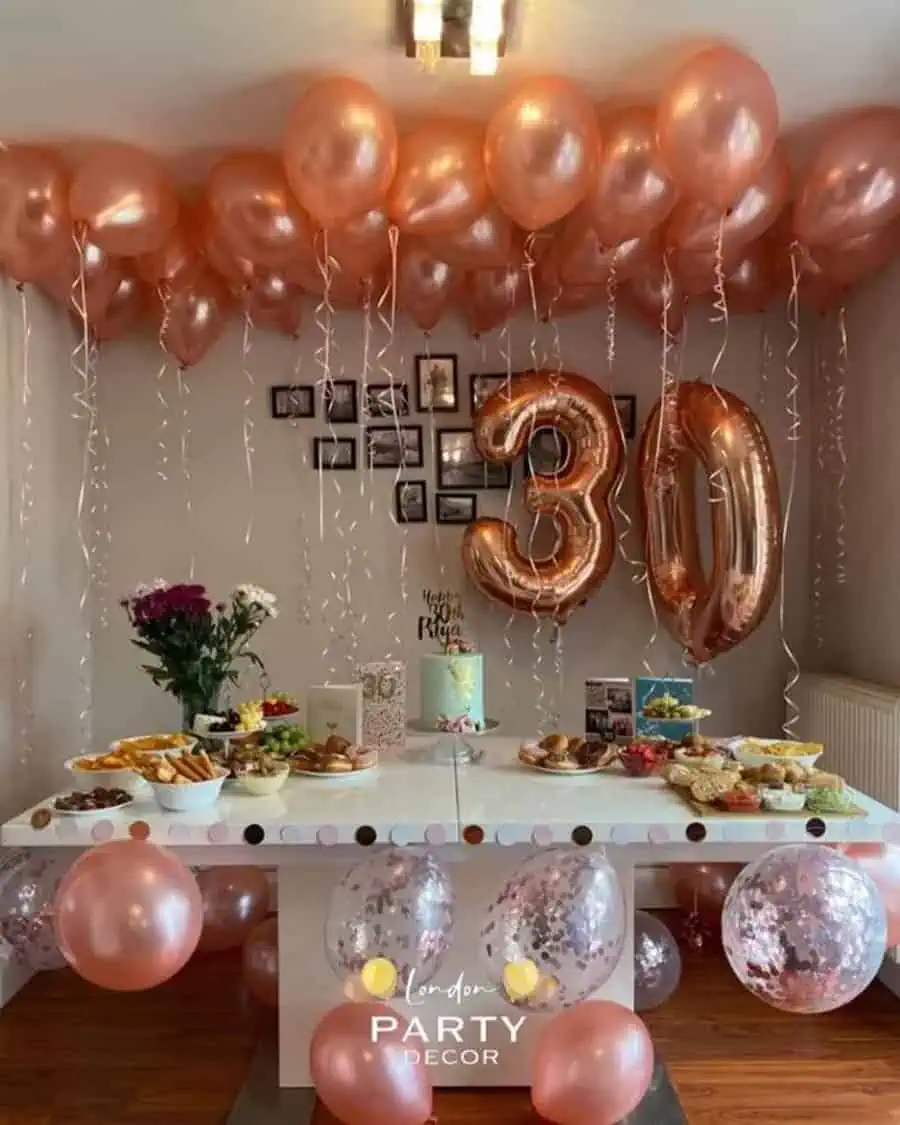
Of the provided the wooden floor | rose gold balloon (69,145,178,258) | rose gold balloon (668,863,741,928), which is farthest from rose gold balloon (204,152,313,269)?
rose gold balloon (668,863,741,928)

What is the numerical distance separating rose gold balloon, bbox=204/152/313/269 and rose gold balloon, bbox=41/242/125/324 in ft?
1.16

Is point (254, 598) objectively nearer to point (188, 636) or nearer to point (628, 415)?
point (188, 636)

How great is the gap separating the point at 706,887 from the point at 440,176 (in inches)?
82.7

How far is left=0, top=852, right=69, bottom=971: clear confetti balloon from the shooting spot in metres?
2.32

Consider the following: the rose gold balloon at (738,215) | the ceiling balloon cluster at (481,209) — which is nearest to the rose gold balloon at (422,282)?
the ceiling balloon cluster at (481,209)

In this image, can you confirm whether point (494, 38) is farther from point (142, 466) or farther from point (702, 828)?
point (142, 466)

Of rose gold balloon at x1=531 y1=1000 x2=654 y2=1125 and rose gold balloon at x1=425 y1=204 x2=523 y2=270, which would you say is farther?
rose gold balloon at x1=425 y1=204 x2=523 y2=270

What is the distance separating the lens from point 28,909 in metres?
2.33

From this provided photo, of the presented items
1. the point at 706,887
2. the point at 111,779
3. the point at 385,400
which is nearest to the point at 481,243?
the point at 385,400

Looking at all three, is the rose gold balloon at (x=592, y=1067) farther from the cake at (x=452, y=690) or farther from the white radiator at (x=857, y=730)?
the white radiator at (x=857, y=730)

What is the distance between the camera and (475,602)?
10.7 feet

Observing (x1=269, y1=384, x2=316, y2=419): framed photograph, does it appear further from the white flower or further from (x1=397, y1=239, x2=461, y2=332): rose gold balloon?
the white flower

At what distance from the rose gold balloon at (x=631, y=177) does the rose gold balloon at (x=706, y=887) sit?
1.83 metres

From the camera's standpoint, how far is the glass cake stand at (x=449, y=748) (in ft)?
7.87
